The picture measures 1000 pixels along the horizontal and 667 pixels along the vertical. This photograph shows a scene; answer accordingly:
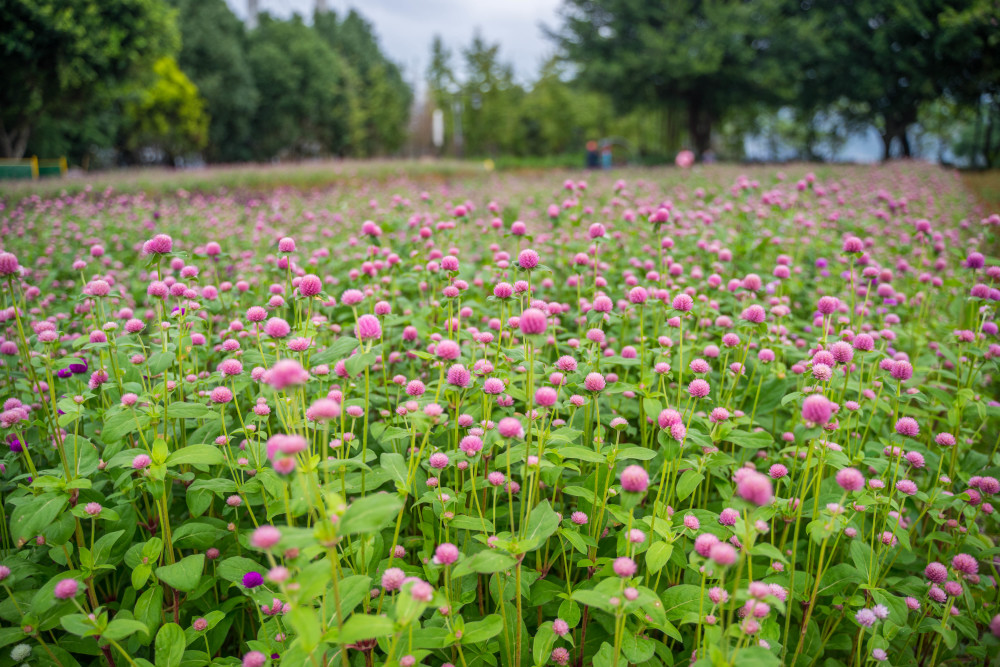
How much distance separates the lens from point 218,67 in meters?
34.4

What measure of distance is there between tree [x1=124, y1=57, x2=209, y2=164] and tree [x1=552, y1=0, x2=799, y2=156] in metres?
22.2

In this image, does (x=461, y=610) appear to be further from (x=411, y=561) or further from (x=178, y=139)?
(x=178, y=139)

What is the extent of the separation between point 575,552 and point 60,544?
73.2 inches

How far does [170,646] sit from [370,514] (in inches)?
39.9

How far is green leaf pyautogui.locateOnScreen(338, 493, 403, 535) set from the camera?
3.82ft

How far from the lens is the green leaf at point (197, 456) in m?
1.68

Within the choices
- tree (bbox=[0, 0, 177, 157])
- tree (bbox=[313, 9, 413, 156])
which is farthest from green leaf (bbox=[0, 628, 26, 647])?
tree (bbox=[313, 9, 413, 156])

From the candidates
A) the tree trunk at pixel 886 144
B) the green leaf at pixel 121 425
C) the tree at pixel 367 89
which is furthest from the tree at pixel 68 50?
the tree trunk at pixel 886 144

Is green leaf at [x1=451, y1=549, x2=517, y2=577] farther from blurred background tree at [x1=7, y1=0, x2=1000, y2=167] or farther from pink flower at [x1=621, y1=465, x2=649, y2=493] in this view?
blurred background tree at [x1=7, y1=0, x2=1000, y2=167]

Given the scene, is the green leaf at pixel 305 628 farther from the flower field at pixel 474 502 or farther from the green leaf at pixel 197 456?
the green leaf at pixel 197 456

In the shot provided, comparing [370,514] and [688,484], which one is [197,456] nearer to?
[370,514]

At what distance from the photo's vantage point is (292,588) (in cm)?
114

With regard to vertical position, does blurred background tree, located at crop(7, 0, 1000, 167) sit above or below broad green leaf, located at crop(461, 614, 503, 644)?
above

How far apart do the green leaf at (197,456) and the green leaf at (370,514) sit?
69cm
